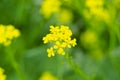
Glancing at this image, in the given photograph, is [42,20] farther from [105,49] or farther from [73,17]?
[105,49]

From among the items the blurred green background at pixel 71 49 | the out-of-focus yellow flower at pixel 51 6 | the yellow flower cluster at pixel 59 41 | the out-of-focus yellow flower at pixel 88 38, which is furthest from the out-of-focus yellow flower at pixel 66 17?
the yellow flower cluster at pixel 59 41

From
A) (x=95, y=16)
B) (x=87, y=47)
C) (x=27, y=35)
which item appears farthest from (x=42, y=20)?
(x=95, y=16)

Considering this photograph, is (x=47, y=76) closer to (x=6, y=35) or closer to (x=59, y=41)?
(x=6, y=35)

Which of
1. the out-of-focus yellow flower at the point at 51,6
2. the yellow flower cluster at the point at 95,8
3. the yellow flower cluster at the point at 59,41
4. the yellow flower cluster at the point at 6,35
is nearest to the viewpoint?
the yellow flower cluster at the point at 59,41

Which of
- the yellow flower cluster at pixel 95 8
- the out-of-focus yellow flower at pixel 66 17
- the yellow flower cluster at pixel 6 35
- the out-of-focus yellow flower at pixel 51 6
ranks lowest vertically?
the yellow flower cluster at pixel 6 35

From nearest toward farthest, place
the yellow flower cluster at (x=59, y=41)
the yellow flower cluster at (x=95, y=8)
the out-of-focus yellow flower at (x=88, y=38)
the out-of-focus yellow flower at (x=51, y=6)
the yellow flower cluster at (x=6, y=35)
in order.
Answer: the yellow flower cluster at (x=59, y=41) → the yellow flower cluster at (x=6, y=35) → the yellow flower cluster at (x=95, y=8) → the out-of-focus yellow flower at (x=51, y=6) → the out-of-focus yellow flower at (x=88, y=38)

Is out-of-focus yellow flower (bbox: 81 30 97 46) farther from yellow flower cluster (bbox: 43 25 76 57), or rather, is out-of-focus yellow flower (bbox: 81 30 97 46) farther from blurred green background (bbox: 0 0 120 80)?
yellow flower cluster (bbox: 43 25 76 57)

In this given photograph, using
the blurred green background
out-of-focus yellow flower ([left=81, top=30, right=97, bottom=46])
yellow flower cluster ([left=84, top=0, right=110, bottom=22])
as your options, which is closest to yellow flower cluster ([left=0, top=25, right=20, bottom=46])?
the blurred green background

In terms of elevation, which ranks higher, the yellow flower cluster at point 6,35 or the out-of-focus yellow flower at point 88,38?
the out-of-focus yellow flower at point 88,38

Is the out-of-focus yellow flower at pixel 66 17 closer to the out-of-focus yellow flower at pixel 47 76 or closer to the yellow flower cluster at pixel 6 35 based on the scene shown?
the out-of-focus yellow flower at pixel 47 76
